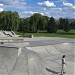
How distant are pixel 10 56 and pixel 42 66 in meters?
2.31

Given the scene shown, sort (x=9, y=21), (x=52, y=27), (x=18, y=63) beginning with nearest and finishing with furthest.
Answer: (x=18, y=63), (x=9, y=21), (x=52, y=27)

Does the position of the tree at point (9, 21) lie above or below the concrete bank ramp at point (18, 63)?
above

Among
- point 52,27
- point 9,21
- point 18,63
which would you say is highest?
point 9,21

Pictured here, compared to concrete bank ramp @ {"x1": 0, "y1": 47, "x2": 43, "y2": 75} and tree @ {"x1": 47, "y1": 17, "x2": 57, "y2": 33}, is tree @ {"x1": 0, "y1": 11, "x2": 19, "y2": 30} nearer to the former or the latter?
tree @ {"x1": 47, "y1": 17, "x2": 57, "y2": 33}

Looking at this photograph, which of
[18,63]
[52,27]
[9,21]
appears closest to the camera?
[18,63]

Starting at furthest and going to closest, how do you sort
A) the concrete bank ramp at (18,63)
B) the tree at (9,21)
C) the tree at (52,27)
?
the tree at (52,27) < the tree at (9,21) < the concrete bank ramp at (18,63)

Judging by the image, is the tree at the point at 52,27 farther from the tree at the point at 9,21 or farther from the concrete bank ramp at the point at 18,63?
the concrete bank ramp at the point at 18,63

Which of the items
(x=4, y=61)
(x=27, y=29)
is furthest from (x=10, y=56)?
(x=27, y=29)

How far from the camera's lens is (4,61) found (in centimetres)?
1544

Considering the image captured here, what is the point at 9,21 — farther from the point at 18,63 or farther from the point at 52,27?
the point at 18,63

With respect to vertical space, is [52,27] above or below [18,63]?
below

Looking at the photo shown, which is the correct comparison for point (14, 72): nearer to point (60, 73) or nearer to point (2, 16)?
point (60, 73)

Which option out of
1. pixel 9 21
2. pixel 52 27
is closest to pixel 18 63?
pixel 9 21

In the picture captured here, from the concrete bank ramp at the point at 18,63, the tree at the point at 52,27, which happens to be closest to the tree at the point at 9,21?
the tree at the point at 52,27
